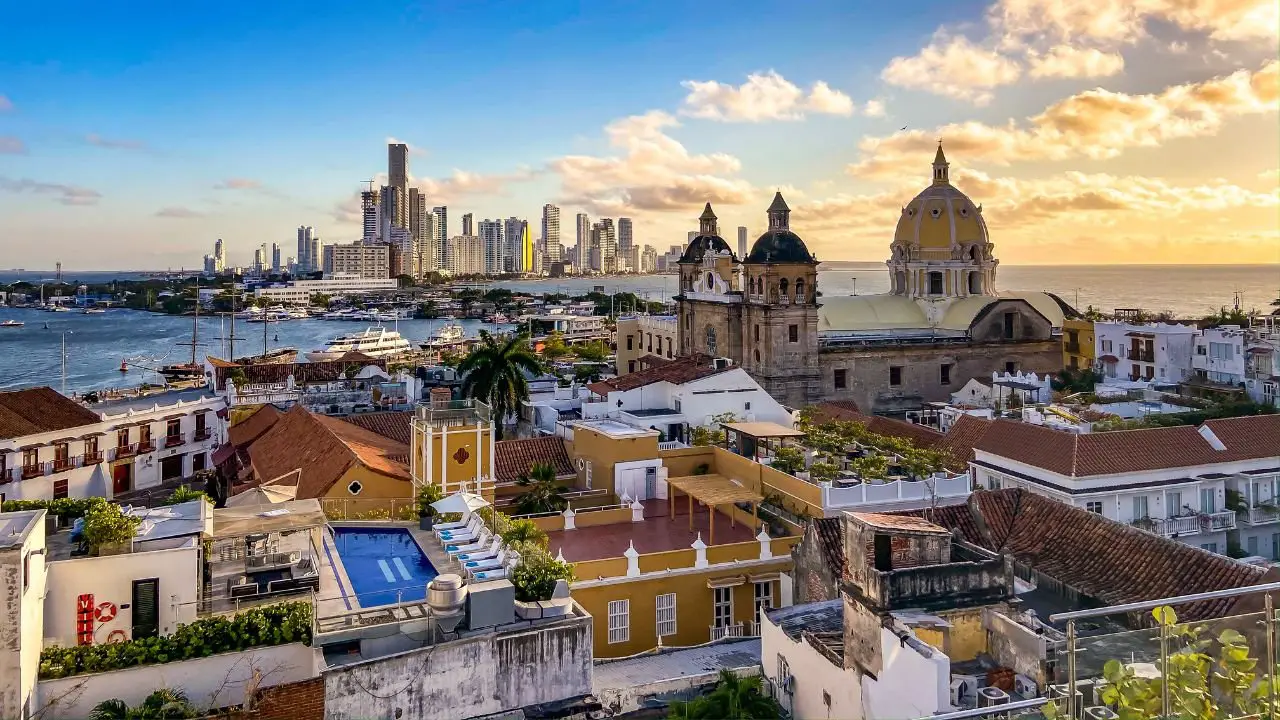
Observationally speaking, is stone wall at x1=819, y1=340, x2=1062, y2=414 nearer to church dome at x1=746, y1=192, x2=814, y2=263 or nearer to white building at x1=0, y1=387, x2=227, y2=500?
church dome at x1=746, y1=192, x2=814, y2=263

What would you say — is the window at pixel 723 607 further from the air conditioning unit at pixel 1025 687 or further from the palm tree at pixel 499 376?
the palm tree at pixel 499 376

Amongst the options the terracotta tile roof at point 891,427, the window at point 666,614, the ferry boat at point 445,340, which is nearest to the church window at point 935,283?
the terracotta tile roof at point 891,427

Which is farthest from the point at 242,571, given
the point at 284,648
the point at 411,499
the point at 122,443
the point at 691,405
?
the point at 122,443

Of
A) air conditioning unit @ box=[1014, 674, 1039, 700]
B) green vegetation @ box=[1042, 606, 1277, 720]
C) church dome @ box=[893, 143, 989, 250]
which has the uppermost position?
church dome @ box=[893, 143, 989, 250]

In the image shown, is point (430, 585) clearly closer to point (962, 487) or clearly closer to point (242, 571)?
point (242, 571)

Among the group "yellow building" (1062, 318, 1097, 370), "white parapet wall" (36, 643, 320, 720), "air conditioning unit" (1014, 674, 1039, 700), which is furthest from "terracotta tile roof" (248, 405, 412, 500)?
"yellow building" (1062, 318, 1097, 370)

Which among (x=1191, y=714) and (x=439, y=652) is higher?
(x=1191, y=714)

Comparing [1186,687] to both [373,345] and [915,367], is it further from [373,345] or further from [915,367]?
[373,345]
